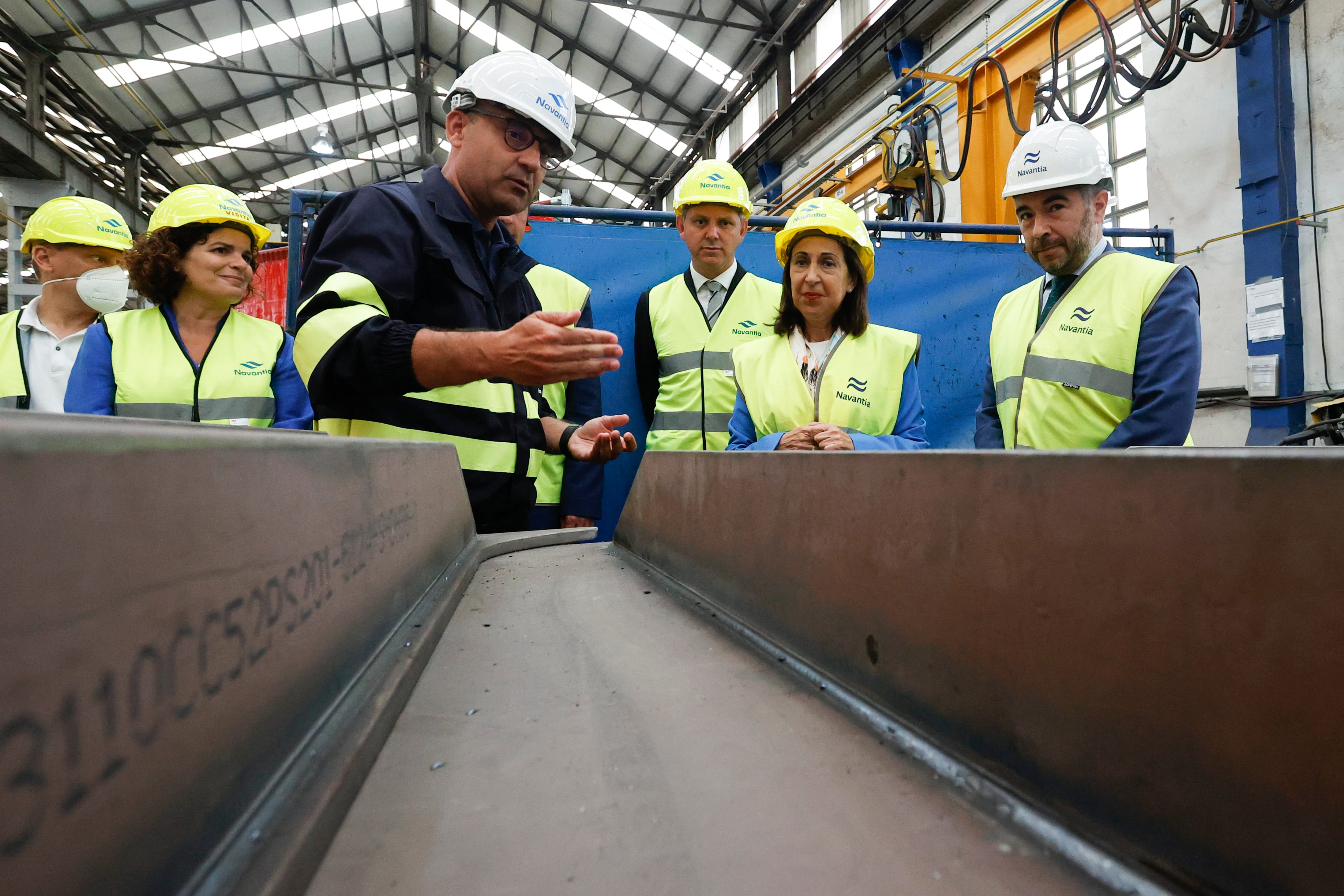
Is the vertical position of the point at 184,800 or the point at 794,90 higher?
the point at 794,90

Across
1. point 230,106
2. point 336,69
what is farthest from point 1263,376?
point 230,106

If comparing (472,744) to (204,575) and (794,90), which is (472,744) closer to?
(204,575)

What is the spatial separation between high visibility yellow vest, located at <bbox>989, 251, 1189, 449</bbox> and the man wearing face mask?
2.45 metres

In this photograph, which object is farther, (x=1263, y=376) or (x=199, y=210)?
(x=1263, y=376)

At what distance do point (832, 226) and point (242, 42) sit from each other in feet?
32.6

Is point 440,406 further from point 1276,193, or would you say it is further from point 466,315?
point 1276,193

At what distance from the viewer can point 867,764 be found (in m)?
0.47

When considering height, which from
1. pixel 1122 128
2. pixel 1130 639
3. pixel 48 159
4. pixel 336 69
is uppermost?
pixel 336 69

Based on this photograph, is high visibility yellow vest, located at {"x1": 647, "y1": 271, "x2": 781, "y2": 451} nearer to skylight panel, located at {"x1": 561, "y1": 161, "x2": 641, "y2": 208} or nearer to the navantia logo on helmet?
the navantia logo on helmet

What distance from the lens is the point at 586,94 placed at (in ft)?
34.0

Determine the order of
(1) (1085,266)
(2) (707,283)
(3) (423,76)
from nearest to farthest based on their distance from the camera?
(1) (1085,266) → (2) (707,283) → (3) (423,76)

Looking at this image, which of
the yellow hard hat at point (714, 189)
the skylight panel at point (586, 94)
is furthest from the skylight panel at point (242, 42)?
the yellow hard hat at point (714, 189)

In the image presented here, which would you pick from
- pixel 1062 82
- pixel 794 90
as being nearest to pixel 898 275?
pixel 1062 82

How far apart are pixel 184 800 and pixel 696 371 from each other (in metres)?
1.98
